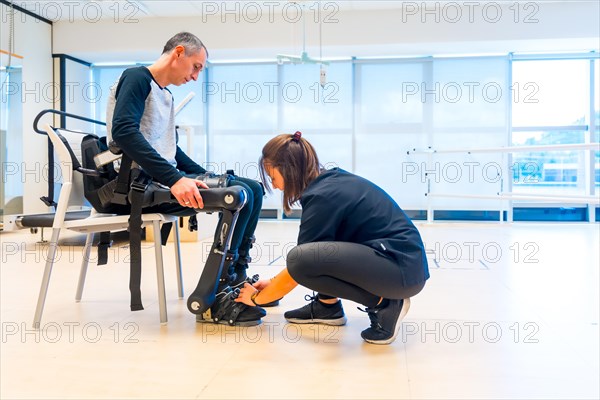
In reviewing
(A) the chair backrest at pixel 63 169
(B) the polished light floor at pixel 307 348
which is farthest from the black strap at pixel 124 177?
(B) the polished light floor at pixel 307 348

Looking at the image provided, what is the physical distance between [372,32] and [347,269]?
477 centimetres

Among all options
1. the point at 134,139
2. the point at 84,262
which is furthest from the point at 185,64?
the point at 84,262

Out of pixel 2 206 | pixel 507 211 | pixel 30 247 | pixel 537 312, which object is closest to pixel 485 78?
pixel 507 211

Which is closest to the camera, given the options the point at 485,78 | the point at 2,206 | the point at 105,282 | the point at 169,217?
the point at 169,217

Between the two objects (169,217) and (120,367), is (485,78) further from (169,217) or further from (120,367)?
(120,367)

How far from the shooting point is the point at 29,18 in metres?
5.69

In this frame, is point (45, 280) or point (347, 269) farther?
point (45, 280)

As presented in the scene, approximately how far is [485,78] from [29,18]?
17.4 feet

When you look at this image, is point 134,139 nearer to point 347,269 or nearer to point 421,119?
point 347,269

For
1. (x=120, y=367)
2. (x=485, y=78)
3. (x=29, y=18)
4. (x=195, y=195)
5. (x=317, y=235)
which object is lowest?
(x=120, y=367)

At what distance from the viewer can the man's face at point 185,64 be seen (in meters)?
1.76

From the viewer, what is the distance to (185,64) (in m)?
1.77

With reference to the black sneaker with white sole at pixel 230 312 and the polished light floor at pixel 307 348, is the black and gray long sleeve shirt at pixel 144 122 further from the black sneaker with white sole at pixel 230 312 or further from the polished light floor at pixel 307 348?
the polished light floor at pixel 307 348

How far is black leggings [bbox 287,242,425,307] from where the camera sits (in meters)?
1.47
